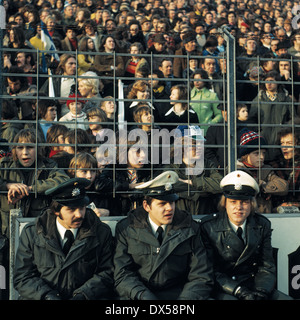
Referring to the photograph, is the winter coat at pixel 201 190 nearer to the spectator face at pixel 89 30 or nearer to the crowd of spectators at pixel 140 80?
the crowd of spectators at pixel 140 80

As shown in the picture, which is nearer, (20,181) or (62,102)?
(20,181)

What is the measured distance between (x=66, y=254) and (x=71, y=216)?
333 mm

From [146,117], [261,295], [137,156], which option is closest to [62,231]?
[137,156]

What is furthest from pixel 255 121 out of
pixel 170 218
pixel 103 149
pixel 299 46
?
pixel 299 46

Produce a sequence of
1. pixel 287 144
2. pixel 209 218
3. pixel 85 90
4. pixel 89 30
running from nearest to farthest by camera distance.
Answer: pixel 209 218, pixel 287 144, pixel 85 90, pixel 89 30

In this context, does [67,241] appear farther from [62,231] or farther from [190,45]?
[190,45]

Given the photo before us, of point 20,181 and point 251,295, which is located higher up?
point 20,181

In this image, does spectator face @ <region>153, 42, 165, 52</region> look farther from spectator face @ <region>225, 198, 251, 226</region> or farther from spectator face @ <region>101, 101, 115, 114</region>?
spectator face @ <region>225, 198, 251, 226</region>

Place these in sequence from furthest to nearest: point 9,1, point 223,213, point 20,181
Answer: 1. point 9,1
2. point 20,181
3. point 223,213

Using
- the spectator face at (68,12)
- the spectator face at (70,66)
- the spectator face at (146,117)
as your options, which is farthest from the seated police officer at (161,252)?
the spectator face at (68,12)

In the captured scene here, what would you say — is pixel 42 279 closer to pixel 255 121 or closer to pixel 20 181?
pixel 20 181

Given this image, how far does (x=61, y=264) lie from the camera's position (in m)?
5.69

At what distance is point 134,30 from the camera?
12.8 meters
